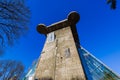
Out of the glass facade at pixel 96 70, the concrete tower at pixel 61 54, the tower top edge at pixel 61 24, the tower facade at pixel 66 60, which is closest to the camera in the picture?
the glass facade at pixel 96 70

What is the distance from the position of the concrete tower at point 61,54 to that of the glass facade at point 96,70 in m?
0.67

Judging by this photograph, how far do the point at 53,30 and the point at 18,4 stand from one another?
4.79 m

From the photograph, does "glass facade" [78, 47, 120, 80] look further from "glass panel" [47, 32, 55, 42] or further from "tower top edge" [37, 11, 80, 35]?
"tower top edge" [37, 11, 80, 35]

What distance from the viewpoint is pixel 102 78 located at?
8320 millimetres

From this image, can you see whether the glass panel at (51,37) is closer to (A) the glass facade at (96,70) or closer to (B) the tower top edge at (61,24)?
(B) the tower top edge at (61,24)

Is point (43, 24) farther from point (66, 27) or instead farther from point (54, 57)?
point (54, 57)

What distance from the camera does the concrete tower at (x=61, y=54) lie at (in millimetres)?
8531

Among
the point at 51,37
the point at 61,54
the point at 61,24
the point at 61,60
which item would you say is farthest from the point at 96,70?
the point at 61,24

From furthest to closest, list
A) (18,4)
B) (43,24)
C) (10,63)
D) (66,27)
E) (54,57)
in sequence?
(10,63) → (43,24) → (66,27) → (54,57) → (18,4)

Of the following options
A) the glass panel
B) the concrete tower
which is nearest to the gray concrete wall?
the concrete tower

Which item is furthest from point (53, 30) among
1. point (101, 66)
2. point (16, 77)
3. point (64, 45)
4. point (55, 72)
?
point (16, 77)

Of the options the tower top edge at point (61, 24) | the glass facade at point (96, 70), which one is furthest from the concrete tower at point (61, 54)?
the glass facade at point (96, 70)

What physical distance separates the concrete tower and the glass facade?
667 millimetres

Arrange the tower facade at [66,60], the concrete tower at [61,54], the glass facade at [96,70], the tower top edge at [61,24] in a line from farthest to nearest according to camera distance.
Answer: the tower top edge at [61,24] → the concrete tower at [61,54] → the tower facade at [66,60] → the glass facade at [96,70]
